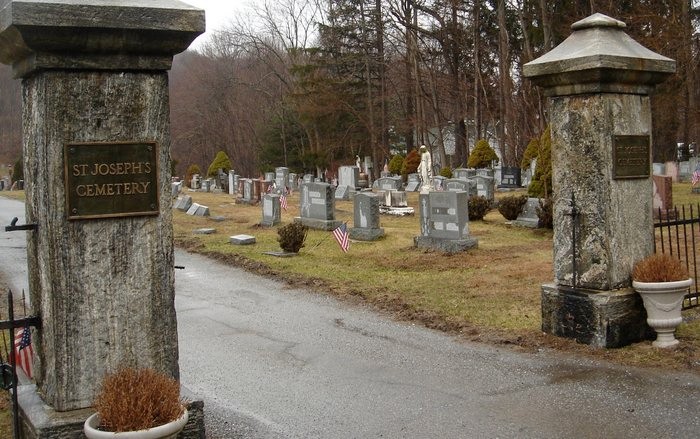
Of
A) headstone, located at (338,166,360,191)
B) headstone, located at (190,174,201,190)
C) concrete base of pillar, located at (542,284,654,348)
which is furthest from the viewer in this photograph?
headstone, located at (190,174,201,190)

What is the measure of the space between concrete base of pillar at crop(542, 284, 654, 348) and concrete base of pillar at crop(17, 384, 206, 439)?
423 cm

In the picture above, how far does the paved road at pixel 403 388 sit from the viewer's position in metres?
5.10

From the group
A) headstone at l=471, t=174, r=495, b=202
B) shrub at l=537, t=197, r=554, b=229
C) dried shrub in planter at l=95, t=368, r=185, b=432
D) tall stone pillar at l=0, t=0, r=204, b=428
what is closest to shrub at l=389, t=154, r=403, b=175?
headstone at l=471, t=174, r=495, b=202

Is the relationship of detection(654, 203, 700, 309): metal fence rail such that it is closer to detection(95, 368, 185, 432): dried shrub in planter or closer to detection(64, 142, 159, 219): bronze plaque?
detection(64, 142, 159, 219): bronze plaque

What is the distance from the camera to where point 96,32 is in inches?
139

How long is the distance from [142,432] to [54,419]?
26.2 inches

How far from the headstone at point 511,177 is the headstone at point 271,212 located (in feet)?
43.8

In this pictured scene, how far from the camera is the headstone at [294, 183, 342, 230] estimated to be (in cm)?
1823

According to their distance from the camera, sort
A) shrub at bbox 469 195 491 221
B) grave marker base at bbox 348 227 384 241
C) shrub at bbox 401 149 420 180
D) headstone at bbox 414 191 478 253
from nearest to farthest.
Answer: headstone at bbox 414 191 478 253, grave marker base at bbox 348 227 384 241, shrub at bbox 469 195 491 221, shrub at bbox 401 149 420 180

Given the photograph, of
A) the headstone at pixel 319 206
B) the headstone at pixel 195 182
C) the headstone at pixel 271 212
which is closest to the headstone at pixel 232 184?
the headstone at pixel 195 182

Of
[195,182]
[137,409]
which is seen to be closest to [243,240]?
[137,409]

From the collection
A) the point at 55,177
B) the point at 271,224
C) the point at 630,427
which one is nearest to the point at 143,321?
the point at 55,177

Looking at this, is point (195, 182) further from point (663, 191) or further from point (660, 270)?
point (660, 270)

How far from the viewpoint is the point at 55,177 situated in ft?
11.8
